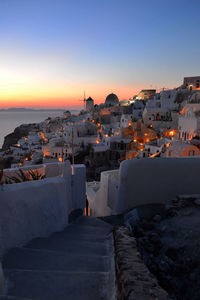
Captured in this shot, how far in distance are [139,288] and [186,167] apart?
5000 millimetres

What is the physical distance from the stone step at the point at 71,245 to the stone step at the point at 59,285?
73 cm

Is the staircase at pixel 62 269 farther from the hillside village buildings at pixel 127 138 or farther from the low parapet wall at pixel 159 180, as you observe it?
the hillside village buildings at pixel 127 138

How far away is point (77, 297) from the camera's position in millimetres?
2592

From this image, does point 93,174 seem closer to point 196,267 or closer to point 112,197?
point 112,197

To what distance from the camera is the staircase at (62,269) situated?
2643 millimetres

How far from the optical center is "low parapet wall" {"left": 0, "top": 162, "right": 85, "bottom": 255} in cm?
362

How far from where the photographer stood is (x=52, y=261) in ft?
11.0

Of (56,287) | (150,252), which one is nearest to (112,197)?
(150,252)

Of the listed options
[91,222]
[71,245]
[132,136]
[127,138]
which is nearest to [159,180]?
[91,222]

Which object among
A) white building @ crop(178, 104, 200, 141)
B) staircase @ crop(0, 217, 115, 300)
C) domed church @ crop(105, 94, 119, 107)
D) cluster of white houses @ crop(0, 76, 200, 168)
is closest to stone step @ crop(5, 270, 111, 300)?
staircase @ crop(0, 217, 115, 300)

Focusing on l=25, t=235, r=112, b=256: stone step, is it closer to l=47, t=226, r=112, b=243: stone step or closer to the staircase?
the staircase

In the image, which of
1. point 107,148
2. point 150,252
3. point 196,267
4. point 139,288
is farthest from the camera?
point 107,148

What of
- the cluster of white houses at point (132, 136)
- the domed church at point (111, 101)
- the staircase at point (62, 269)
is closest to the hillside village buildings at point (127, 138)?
the cluster of white houses at point (132, 136)

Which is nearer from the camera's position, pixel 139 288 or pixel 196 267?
pixel 139 288
